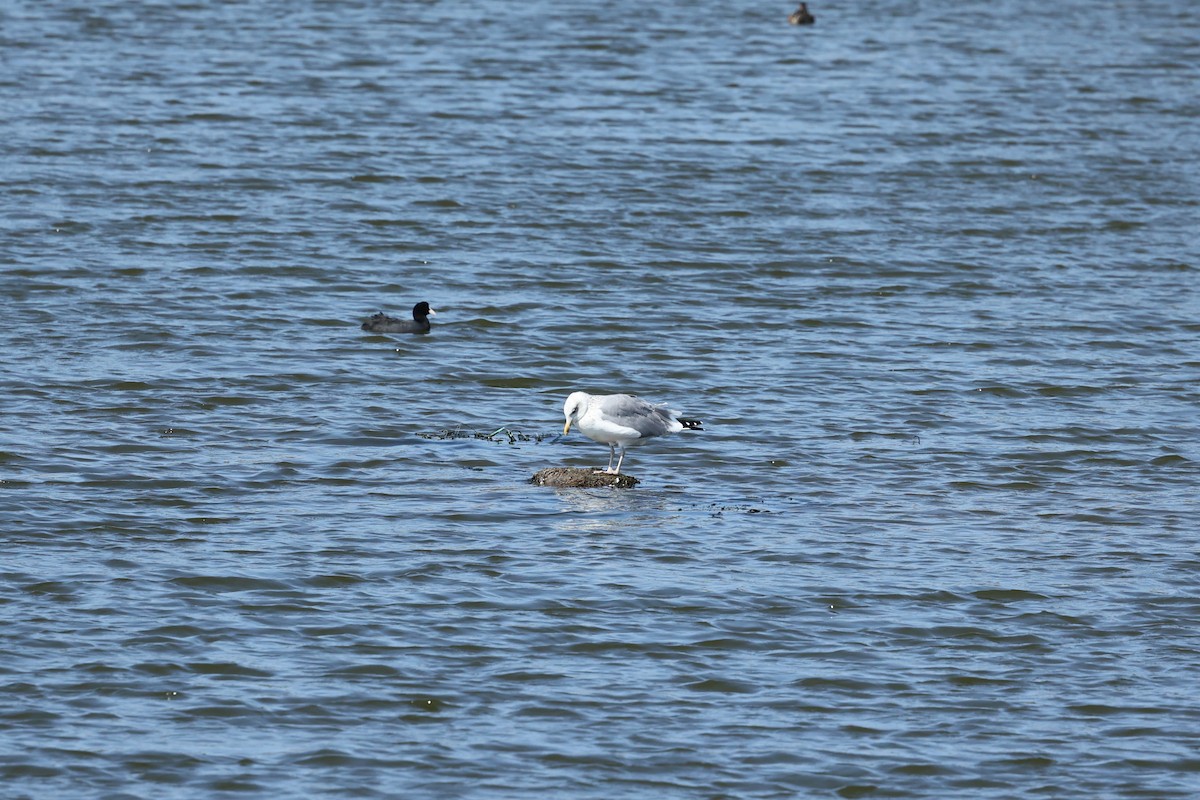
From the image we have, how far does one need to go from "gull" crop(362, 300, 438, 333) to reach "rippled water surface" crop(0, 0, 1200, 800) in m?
0.46

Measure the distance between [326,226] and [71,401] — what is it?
31.3 feet

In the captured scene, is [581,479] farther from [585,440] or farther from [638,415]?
[585,440]

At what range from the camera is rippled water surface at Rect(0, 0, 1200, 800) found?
12000 millimetres

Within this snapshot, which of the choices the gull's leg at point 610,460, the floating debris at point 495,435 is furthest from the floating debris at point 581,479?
the floating debris at point 495,435

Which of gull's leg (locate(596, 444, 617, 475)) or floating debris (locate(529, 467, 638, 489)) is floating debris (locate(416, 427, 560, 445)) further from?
floating debris (locate(529, 467, 638, 489))

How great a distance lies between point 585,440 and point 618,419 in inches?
97.2

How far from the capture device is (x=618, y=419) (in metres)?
16.6

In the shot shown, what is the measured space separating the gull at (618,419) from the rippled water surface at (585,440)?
0.56 metres

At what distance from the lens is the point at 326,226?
28.3 meters

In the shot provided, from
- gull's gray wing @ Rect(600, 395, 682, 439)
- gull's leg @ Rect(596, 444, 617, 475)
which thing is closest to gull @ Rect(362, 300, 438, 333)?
gull's leg @ Rect(596, 444, 617, 475)

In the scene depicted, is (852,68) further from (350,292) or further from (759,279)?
(350,292)

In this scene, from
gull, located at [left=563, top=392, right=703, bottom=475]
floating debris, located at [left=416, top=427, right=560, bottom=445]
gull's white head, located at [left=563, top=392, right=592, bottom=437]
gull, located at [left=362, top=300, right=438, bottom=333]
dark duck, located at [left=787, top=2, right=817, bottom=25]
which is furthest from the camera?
dark duck, located at [left=787, top=2, right=817, bottom=25]

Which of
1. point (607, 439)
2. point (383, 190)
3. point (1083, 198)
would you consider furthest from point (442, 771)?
point (1083, 198)

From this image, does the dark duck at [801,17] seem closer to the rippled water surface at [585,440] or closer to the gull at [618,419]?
the rippled water surface at [585,440]
